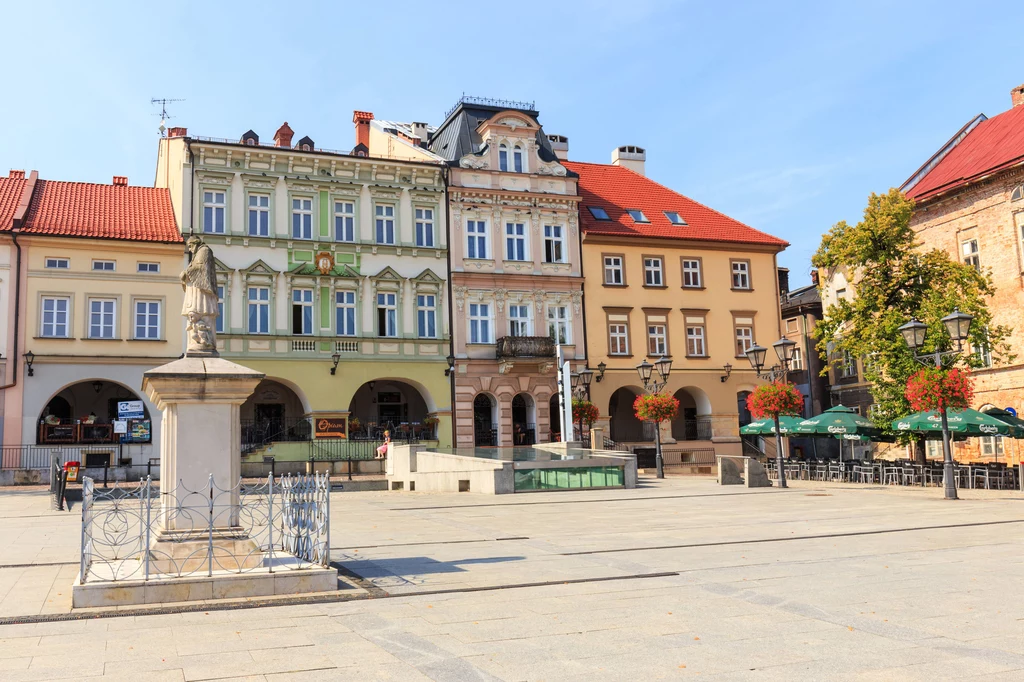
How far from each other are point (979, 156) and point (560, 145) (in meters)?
20.4

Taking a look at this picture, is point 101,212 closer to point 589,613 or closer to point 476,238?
point 476,238

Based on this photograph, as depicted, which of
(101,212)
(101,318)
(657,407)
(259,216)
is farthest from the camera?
(259,216)

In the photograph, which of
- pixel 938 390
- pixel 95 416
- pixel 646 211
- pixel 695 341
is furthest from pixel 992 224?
pixel 95 416

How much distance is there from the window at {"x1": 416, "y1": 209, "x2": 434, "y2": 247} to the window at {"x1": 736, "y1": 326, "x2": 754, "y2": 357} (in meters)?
15.6

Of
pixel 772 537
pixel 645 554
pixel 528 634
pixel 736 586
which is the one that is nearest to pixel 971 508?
pixel 772 537

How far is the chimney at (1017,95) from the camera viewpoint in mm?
42531

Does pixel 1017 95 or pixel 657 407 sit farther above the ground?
pixel 1017 95

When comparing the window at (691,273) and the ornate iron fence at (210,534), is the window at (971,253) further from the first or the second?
the ornate iron fence at (210,534)

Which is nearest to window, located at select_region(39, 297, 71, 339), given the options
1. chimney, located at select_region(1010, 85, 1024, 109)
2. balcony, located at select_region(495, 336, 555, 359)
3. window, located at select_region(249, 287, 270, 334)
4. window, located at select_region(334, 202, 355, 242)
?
window, located at select_region(249, 287, 270, 334)

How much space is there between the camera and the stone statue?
10.4 metres

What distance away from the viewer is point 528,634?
7352 millimetres

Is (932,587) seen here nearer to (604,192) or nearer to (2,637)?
(2,637)

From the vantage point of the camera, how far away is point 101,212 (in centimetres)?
3659

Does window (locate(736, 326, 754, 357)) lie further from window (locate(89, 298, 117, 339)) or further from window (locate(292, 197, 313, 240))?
window (locate(89, 298, 117, 339))
